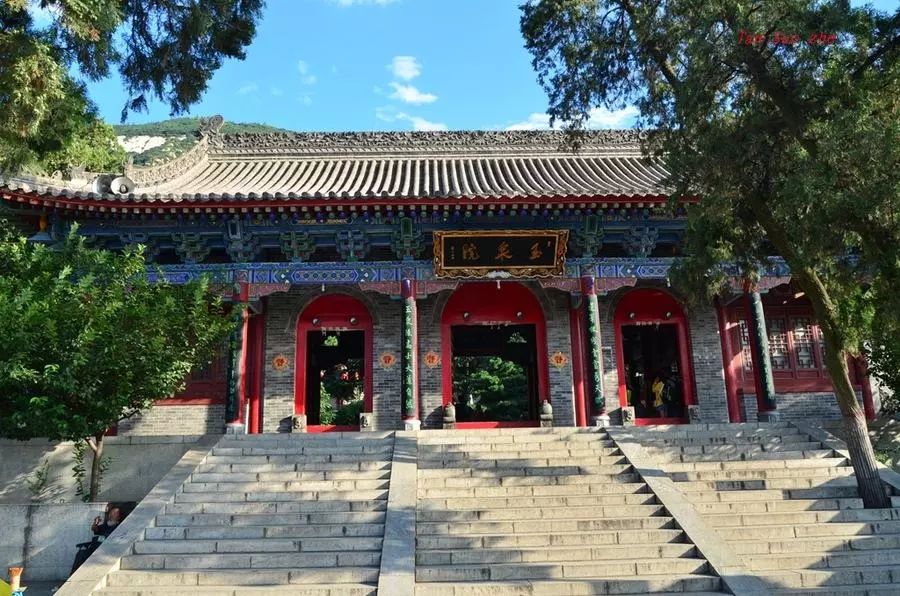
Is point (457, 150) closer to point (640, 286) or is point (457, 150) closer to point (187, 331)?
point (640, 286)

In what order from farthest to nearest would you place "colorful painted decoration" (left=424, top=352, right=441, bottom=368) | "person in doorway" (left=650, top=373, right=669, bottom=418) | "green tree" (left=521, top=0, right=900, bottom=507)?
Answer: "person in doorway" (left=650, top=373, right=669, bottom=418)
"colorful painted decoration" (left=424, top=352, right=441, bottom=368)
"green tree" (left=521, top=0, right=900, bottom=507)

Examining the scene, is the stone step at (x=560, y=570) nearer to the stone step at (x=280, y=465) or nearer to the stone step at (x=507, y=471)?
the stone step at (x=507, y=471)

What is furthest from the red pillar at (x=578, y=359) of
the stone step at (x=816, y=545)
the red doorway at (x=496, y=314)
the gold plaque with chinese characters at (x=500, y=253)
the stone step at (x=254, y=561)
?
the stone step at (x=254, y=561)

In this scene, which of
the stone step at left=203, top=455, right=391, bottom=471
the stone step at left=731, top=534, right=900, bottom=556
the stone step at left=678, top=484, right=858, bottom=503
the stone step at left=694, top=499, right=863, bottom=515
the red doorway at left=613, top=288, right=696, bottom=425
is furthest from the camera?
the red doorway at left=613, top=288, right=696, bottom=425

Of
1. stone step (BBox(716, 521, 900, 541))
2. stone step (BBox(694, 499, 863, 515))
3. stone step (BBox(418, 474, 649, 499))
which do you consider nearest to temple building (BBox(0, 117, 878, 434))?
stone step (BBox(418, 474, 649, 499))

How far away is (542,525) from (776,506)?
2.64m

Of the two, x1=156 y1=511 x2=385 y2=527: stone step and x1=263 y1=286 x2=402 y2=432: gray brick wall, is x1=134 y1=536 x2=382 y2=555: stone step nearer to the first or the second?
x1=156 y1=511 x2=385 y2=527: stone step

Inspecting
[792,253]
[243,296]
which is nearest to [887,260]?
[792,253]

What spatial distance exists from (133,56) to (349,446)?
5.31 m

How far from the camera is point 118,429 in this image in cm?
1105

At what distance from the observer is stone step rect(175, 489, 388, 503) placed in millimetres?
7277

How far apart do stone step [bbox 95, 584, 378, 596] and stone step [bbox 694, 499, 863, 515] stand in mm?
3726

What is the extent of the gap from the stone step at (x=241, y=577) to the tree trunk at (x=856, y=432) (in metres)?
5.30

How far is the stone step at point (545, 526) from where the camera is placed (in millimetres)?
6539
